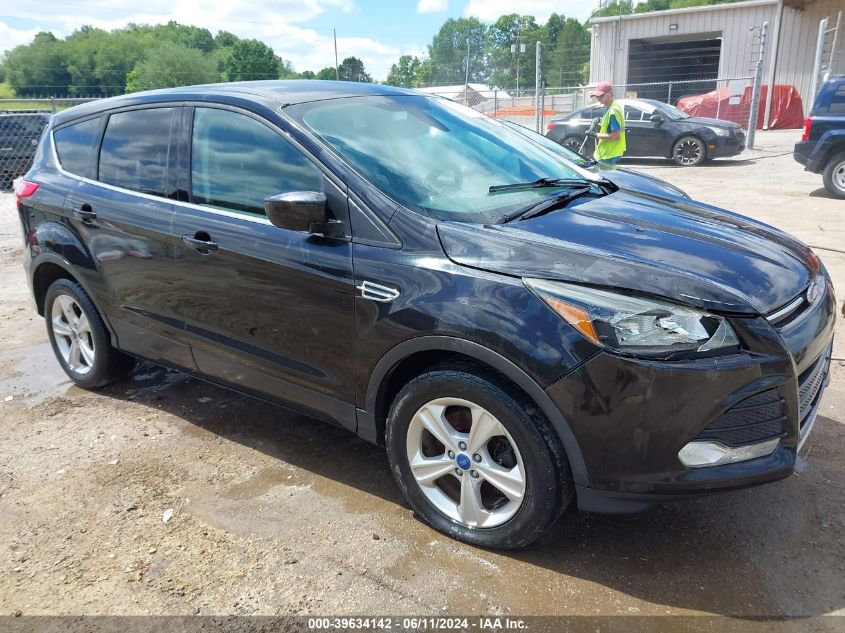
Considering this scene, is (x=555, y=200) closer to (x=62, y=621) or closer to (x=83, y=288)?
(x=62, y=621)

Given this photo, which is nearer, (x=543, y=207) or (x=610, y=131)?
(x=543, y=207)

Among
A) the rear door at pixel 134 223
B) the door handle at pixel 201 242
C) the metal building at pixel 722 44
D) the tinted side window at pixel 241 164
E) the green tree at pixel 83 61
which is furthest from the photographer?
the green tree at pixel 83 61

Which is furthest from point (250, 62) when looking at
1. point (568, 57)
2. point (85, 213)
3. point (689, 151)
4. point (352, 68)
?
point (85, 213)

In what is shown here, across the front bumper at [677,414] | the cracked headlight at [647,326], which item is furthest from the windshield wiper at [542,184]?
the front bumper at [677,414]

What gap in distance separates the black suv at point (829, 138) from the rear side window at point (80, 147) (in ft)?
33.6

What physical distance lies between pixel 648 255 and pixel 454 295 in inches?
28.5

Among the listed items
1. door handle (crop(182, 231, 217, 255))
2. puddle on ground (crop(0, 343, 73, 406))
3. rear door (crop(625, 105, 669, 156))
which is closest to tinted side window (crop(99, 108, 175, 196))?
door handle (crop(182, 231, 217, 255))

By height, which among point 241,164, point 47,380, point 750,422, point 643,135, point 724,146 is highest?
point 241,164

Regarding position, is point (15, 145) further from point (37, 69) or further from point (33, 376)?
point (37, 69)

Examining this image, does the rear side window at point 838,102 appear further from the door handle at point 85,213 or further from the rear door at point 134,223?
the door handle at point 85,213

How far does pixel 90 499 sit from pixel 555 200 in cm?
261

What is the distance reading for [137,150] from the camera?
3766 millimetres

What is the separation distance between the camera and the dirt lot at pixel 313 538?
8.32 ft

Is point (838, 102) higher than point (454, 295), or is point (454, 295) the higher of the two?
point (838, 102)
